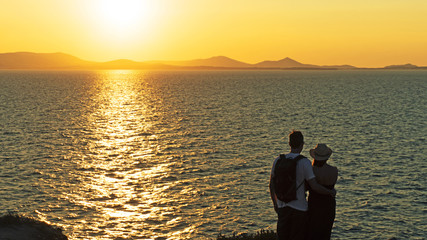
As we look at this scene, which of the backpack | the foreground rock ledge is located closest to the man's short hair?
the backpack

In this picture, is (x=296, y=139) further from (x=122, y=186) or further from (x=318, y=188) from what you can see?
(x=122, y=186)

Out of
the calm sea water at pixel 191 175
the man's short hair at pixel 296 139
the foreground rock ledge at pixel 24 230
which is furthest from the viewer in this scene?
the calm sea water at pixel 191 175

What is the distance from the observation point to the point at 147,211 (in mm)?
25375

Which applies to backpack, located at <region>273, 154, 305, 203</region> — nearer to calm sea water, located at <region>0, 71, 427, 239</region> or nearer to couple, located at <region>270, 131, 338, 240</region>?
couple, located at <region>270, 131, 338, 240</region>

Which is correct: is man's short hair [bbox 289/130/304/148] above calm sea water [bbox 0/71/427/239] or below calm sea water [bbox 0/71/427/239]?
above

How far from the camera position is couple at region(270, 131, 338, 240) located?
8.63 metres

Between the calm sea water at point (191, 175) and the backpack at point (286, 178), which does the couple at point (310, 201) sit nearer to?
the backpack at point (286, 178)

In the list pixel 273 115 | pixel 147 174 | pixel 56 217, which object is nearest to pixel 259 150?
pixel 147 174

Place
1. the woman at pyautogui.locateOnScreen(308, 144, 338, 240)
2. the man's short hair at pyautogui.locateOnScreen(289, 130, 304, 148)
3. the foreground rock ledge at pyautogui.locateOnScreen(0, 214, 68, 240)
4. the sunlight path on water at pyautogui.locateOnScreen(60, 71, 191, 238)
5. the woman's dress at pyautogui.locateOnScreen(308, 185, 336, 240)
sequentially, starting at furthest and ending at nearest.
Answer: the sunlight path on water at pyautogui.locateOnScreen(60, 71, 191, 238) < the foreground rock ledge at pyautogui.locateOnScreen(0, 214, 68, 240) < the woman's dress at pyautogui.locateOnScreen(308, 185, 336, 240) < the woman at pyautogui.locateOnScreen(308, 144, 338, 240) < the man's short hair at pyautogui.locateOnScreen(289, 130, 304, 148)

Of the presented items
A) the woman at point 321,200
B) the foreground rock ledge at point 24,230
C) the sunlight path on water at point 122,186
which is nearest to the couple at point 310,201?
the woman at point 321,200

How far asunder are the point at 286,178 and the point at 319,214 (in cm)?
109

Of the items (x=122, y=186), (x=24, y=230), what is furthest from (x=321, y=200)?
(x=122, y=186)

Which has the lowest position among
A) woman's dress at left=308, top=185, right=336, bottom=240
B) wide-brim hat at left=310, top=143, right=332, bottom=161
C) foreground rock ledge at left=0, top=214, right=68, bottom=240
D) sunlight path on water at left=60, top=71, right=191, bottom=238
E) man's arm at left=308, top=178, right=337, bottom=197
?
sunlight path on water at left=60, top=71, right=191, bottom=238

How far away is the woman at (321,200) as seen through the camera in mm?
8805
